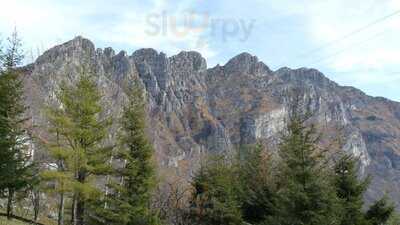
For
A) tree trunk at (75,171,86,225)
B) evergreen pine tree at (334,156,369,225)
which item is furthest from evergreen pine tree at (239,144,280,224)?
tree trunk at (75,171,86,225)

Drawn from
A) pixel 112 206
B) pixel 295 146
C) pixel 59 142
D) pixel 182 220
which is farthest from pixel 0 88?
pixel 182 220

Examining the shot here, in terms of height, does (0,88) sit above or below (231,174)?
above

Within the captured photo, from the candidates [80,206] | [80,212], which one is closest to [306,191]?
[80,206]

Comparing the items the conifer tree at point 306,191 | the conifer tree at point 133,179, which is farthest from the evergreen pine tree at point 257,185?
the conifer tree at point 133,179

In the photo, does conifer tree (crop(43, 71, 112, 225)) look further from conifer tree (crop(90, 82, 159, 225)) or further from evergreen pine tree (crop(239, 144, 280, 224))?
evergreen pine tree (crop(239, 144, 280, 224))

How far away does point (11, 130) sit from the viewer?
2989cm

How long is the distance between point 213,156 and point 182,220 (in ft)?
20.3

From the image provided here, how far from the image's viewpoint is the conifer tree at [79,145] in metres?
32.3

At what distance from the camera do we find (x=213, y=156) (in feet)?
153

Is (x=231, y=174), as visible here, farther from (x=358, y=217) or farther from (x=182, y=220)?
(x=358, y=217)

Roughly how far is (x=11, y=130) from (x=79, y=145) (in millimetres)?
4916

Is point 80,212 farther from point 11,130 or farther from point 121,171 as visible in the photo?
point 11,130

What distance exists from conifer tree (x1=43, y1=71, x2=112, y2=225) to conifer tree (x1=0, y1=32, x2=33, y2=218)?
6.51 feet

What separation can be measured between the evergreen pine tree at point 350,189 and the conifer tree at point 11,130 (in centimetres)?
1921
